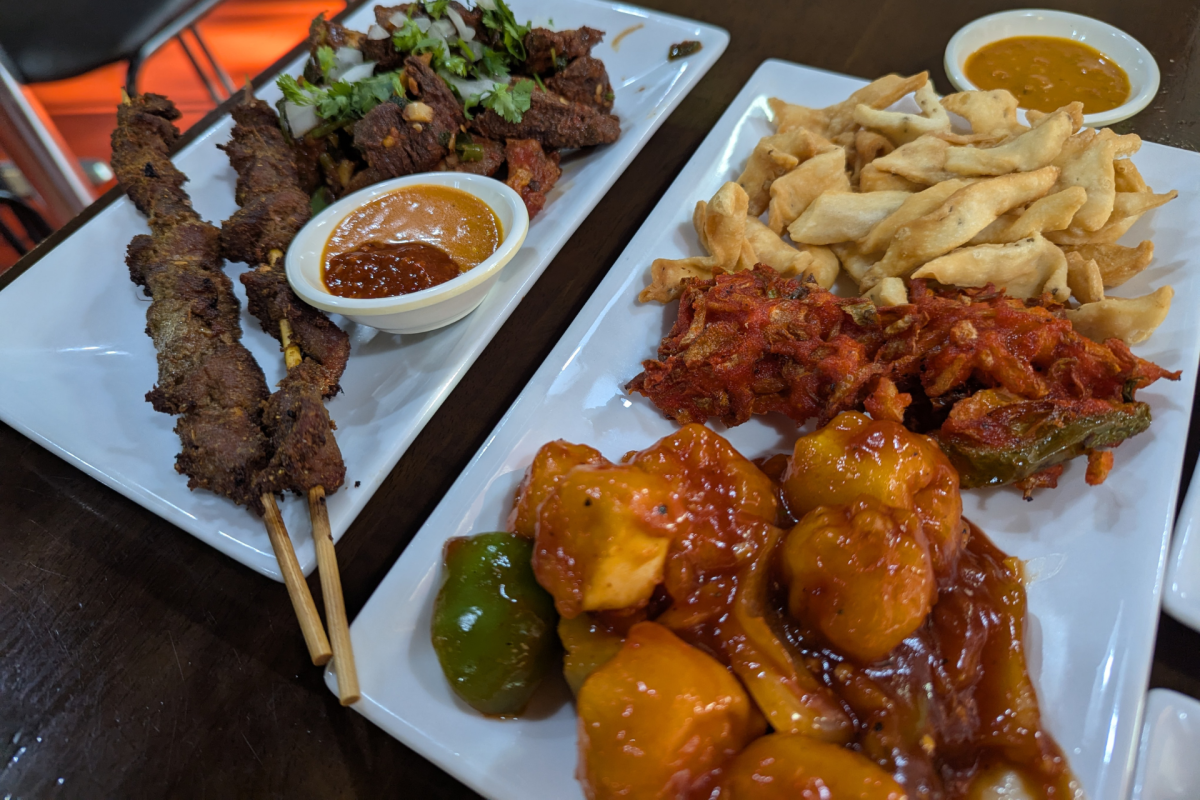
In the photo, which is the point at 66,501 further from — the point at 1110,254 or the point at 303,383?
the point at 1110,254

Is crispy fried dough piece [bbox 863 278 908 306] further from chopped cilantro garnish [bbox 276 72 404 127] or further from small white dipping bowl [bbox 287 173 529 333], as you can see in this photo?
chopped cilantro garnish [bbox 276 72 404 127]

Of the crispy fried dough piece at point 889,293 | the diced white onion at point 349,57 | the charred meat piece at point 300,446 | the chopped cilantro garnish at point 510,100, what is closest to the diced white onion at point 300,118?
the diced white onion at point 349,57

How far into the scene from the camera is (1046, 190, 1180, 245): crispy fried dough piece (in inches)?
87.9

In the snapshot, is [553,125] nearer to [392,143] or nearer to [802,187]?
[392,143]

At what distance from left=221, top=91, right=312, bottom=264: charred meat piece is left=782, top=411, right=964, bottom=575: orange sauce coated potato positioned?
204 centimetres

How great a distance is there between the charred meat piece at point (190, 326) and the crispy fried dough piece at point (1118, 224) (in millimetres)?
2672

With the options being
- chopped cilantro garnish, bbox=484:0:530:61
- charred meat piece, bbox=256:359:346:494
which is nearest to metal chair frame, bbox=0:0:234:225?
chopped cilantro garnish, bbox=484:0:530:61

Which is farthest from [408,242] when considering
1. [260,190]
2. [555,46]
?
[555,46]

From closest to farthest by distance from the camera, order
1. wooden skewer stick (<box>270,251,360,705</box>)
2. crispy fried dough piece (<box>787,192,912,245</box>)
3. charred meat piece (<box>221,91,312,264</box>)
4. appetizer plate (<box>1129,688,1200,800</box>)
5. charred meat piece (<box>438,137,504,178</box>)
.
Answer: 1. appetizer plate (<box>1129,688,1200,800</box>)
2. wooden skewer stick (<box>270,251,360,705</box>)
3. crispy fried dough piece (<box>787,192,912,245</box>)
4. charred meat piece (<box>221,91,312,264</box>)
5. charred meat piece (<box>438,137,504,178</box>)

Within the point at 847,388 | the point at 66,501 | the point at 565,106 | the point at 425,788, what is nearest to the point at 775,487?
the point at 847,388

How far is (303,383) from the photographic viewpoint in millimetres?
2078

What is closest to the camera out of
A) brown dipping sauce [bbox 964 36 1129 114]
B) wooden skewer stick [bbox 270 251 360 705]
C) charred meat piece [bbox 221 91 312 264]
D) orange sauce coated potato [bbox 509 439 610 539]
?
wooden skewer stick [bbox 270 251 360 705]

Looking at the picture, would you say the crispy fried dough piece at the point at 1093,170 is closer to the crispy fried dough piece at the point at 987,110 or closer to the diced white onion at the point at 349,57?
the crispy fried dough piece at the point at 987,110

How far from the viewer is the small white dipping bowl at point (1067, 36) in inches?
120
